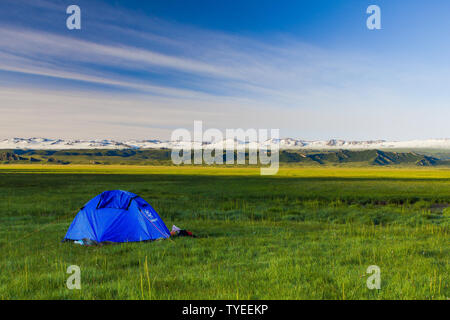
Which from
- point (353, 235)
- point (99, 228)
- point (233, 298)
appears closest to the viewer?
point (233, 298)

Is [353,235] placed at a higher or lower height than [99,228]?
lower

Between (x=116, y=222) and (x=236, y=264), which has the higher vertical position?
(x=116, y=222)

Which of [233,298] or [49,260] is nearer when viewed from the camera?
[233,298]

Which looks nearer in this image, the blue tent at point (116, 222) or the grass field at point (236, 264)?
the grass field at point (236, 264)

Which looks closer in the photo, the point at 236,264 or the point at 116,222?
the point at 236,264

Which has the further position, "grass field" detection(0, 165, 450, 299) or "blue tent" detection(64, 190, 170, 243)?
"blue tent" detection(64, 190, 170, 243)

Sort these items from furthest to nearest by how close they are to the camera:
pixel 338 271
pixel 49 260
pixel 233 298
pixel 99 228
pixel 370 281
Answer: pixel 99 228
pixel 49 260
pixel 338 271
pixel 370 281
pixel 233 298

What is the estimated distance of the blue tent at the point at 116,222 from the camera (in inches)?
548

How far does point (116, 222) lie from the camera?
556 inches

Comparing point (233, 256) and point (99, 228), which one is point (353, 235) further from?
point (99, 228)

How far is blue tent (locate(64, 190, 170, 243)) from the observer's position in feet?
45.7
